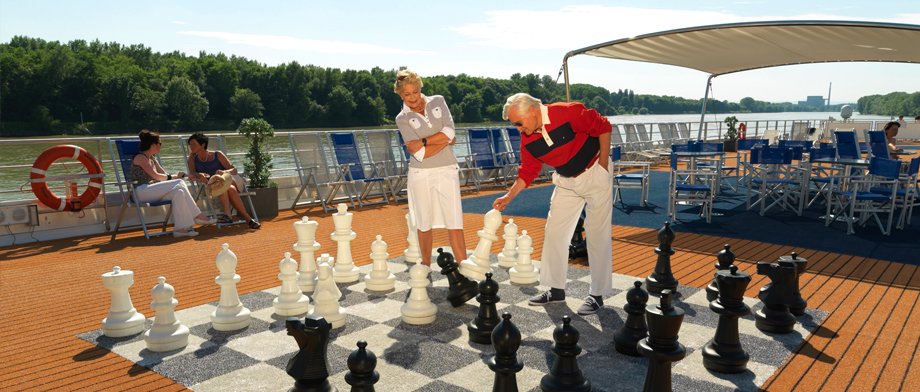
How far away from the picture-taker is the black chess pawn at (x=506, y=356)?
2.38 m

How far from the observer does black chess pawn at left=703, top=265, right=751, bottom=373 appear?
2.91 meters

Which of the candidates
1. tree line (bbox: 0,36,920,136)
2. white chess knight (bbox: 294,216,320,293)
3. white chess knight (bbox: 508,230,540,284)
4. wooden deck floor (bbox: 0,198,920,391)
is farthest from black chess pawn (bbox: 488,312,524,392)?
tree line (bbox: 0,36,920,136)

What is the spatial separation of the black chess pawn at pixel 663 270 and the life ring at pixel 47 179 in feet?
20.3

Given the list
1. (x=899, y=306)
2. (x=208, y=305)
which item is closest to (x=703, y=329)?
(x=899, y=306)

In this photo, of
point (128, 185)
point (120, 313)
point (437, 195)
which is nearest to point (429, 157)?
point (437, 195)

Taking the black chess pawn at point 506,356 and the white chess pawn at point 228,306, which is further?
the white chess pawn at point 228,306

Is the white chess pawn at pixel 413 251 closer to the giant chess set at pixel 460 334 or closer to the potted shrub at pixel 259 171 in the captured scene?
the giant chess set at pixel 460 334

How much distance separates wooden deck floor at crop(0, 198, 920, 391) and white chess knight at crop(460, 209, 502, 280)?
1.32 m

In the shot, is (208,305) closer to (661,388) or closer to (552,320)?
(552,320)

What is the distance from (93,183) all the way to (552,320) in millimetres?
6002

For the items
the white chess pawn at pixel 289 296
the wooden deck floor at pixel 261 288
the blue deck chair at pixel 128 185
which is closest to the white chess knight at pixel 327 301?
the white chess pawn at pixel 289 296

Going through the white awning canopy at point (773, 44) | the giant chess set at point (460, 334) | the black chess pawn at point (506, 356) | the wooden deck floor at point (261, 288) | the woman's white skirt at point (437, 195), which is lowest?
the wooden deck floor at point (261, 288)

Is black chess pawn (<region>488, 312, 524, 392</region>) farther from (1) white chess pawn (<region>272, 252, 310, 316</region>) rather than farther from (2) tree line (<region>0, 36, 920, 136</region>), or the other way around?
(2) tree line (<region>0, 36, 920, 136</region>)

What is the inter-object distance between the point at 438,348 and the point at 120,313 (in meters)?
1.87
